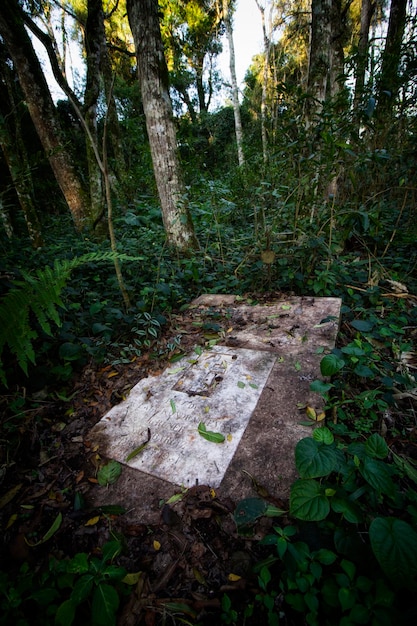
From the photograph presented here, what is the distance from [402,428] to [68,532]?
164cm

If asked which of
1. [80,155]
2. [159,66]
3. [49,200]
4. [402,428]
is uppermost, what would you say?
[80,155]

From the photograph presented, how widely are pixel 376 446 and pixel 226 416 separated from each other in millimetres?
719

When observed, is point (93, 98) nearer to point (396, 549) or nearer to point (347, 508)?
point (347, 508)

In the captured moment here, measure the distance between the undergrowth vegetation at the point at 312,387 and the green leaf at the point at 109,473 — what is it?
0.78ft

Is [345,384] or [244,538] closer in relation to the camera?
[244,538]

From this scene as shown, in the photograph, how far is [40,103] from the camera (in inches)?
171

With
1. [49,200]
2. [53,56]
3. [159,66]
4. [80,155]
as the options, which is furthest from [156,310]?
[80,155]

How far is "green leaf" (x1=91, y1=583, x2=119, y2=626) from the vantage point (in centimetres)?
78

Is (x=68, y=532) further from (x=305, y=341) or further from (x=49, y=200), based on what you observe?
(x=49, y=200)

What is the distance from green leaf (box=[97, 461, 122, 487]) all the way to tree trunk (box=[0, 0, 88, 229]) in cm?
396

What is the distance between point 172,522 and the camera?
108 centimetres

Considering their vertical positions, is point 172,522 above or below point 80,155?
below

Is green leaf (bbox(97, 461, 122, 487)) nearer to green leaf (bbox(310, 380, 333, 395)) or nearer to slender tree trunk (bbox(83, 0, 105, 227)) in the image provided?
green leaf (bbox(310, 380, 333, 395))

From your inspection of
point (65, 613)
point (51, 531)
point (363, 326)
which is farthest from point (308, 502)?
point (363, 326)
